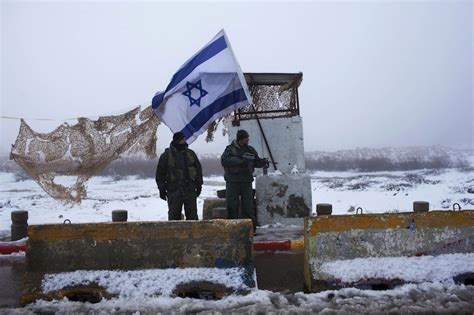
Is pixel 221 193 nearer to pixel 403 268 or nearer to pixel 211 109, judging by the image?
pixel 211 109

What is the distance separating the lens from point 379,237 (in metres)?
4.61

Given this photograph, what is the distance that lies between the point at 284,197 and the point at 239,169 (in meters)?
1.89

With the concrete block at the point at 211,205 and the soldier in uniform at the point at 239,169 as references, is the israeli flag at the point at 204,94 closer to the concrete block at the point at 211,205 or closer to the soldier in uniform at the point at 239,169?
the soldier in uniform at the point at 239,169

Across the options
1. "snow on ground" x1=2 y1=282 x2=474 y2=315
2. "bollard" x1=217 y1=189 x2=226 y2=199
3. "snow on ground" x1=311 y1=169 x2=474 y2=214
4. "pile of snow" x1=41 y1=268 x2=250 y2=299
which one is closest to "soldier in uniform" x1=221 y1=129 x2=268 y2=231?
"bollard" x1=217 y1=189 x2=226 y2=199

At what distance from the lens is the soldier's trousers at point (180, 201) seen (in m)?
6.33

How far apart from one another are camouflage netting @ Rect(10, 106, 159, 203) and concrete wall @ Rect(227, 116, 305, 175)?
192 centimetres

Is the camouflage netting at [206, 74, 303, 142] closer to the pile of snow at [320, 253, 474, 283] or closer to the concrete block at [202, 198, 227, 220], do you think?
the concrete block at [202, 198, 227, 220]

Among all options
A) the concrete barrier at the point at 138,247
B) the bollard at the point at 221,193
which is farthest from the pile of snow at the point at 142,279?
the bollard at the point at 221,193

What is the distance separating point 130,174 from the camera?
3756 centimetres

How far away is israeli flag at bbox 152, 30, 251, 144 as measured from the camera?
275 inches

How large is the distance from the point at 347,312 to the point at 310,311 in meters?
0.35

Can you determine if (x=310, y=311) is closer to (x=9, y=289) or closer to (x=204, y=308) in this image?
(x=204, y=308)

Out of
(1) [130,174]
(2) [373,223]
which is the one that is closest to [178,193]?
(2) [373,223]

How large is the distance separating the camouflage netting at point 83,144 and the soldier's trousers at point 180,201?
5.35ft
